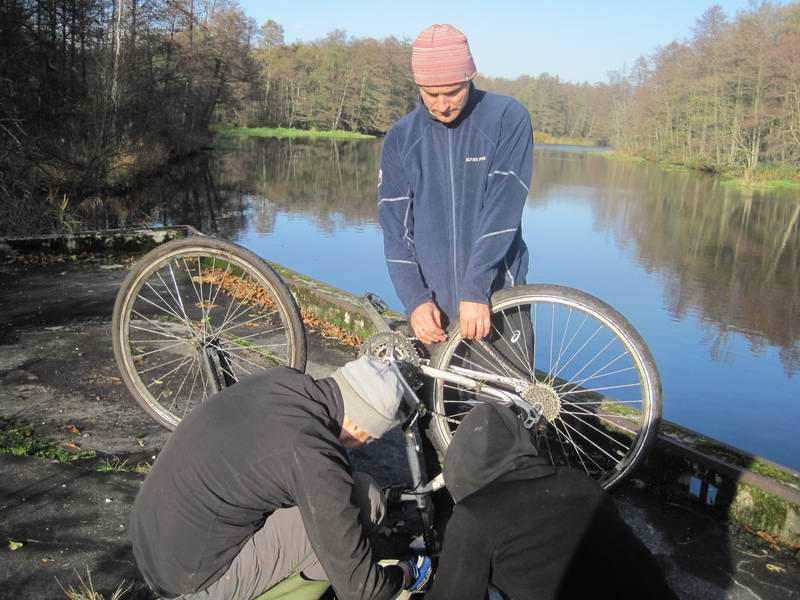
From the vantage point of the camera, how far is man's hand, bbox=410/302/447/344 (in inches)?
133

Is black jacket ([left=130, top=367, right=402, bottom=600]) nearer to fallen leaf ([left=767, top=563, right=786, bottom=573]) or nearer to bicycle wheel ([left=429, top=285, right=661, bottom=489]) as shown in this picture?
bicycle wheel ([left=429, top=285, right=661, bottom=489])

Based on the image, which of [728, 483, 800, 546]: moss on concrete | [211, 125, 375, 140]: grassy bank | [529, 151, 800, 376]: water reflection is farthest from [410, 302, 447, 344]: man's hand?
[211, 125, 375, 140]: grassy bank

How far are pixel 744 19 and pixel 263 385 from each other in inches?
2414

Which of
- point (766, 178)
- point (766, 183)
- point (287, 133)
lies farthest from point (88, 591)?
point (287, 133)

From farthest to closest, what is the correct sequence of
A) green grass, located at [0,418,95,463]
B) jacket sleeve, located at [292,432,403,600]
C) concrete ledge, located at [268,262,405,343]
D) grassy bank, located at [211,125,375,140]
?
grassy bank, located at [211,125,375,140]
concrete ledge, located at [268,262,405,343]
green grass, located at [0,418,95,463]
jacket sleeve, located at [292,432,403,600]

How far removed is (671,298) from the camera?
41.9 feet

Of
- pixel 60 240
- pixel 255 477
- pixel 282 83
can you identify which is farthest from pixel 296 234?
pixel 282 83

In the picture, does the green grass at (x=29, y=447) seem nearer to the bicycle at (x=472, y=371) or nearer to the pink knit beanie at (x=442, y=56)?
the bicycle at (x=472, y=371)

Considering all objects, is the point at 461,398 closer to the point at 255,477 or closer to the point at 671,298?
the point at 255,477

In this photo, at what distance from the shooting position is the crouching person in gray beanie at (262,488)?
2309mm

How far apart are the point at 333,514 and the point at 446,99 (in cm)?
188

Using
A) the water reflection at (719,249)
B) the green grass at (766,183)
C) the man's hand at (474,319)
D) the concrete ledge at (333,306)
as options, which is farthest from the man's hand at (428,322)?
the green grass at (766,183)

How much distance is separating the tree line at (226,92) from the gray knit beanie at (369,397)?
1153 centimetres

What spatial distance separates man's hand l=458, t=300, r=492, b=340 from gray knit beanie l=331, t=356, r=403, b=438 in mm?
811
